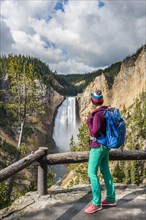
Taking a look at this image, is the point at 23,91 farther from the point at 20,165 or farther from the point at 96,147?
the point at 96,147

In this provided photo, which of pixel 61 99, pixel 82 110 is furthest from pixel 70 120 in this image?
pixel 61 99

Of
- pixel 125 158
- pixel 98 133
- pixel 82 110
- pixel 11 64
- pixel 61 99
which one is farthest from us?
pixel 61 99

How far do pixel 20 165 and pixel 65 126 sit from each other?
86385 millimetres

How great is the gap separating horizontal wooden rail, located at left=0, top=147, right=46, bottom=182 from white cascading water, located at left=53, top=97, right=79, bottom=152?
8212 centimetres

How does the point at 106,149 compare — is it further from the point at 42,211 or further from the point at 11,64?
the point at 11,64

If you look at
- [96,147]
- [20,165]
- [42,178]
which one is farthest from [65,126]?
[96,147]

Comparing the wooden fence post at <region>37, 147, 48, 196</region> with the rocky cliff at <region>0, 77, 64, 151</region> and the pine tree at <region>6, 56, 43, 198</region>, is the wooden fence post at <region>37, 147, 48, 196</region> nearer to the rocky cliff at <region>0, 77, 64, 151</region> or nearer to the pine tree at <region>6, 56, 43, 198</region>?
the pine tree at <region>6, 56, 43, 198</region>

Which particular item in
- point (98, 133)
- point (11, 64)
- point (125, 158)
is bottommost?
point (125, 158)

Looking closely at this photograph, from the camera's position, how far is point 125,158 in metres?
→ 7.43

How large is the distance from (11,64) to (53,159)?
20.0 metres

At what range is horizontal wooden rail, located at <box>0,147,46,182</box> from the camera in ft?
18.9

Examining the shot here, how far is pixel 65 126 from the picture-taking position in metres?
92.6

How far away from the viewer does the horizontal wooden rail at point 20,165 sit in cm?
577

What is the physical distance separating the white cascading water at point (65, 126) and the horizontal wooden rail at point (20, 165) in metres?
82.1
